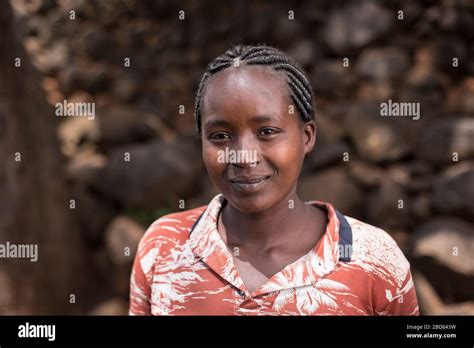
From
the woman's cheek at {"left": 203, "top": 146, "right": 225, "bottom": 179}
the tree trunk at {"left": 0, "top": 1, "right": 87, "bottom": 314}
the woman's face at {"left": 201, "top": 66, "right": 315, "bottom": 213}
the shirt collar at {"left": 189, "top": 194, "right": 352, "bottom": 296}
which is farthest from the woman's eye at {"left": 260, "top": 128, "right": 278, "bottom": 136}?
the tree trunk at {"left": 0, "top": 1, "right": 87, "bottom": 314}

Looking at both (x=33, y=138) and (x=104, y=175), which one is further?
(x=104, y=175)

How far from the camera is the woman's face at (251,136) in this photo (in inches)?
43.1

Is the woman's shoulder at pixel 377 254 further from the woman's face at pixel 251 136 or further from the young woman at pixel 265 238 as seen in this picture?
the woman's face at pixel 251 136

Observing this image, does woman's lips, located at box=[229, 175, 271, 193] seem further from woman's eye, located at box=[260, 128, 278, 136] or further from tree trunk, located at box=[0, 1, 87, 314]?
tree trunk, located at box=[0, 1, 87, 314]

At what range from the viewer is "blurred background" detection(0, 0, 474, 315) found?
2.85 m

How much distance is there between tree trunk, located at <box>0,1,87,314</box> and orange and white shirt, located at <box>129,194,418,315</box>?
4.88ft

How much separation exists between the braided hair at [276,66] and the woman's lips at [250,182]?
0.18 metres

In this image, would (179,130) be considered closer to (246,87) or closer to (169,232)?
(169,232)

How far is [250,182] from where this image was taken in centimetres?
112

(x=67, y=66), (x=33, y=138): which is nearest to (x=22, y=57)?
(x=33, y=138)

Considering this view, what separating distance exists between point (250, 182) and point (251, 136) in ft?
0.32

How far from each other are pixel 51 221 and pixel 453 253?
216 cm

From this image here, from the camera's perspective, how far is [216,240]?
1.22m

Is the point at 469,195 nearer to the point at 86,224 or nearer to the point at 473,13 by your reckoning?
the point at 473,13
